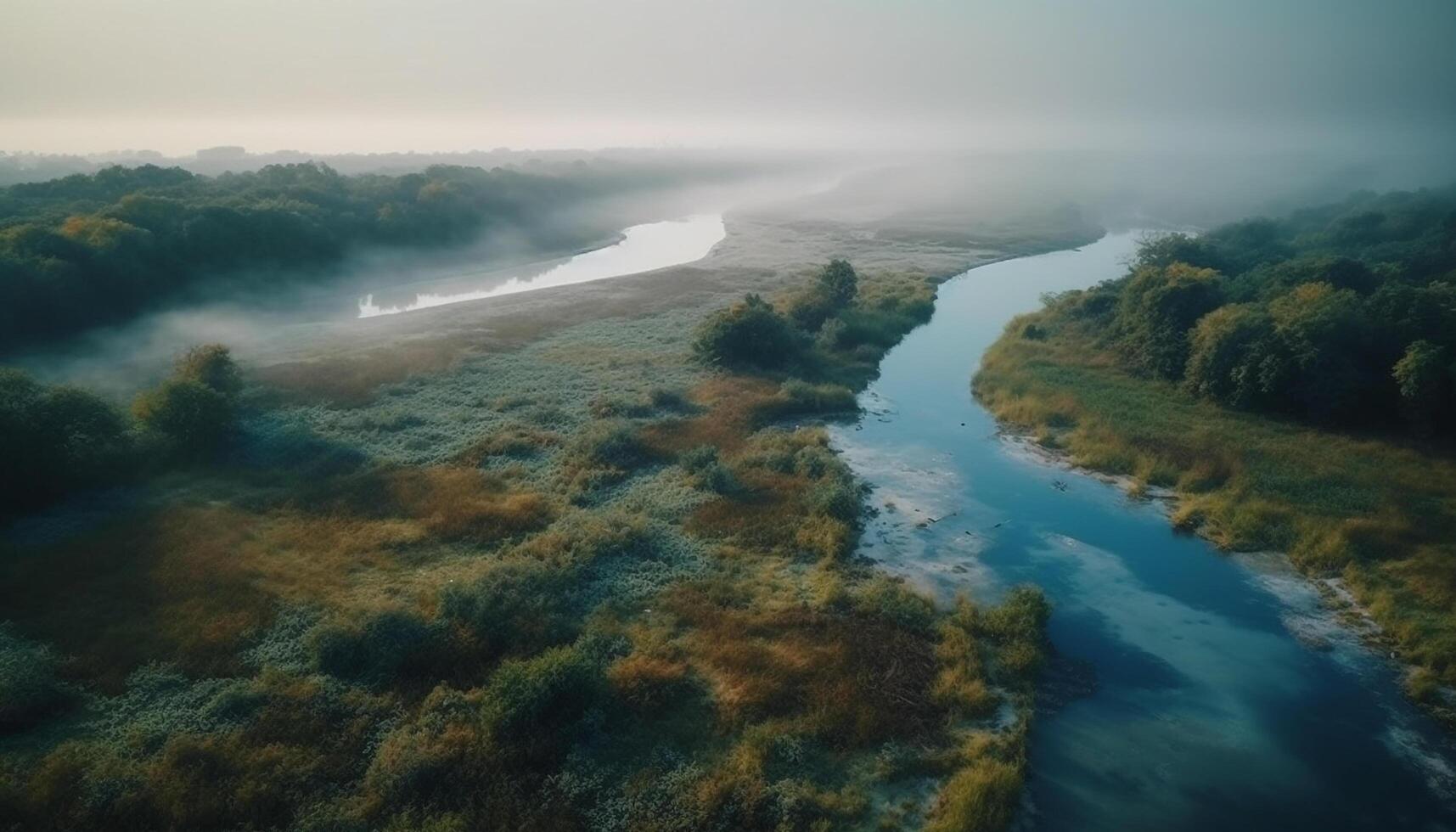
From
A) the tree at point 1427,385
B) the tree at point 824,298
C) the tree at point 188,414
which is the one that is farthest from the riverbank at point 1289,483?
the tree at point 188,414

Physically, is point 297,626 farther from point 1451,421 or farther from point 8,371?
point 1451,421

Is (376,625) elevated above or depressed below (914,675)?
above

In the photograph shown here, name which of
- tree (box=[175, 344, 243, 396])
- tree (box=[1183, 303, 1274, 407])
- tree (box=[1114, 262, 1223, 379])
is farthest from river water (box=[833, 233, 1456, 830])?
tree (box=[175, 344, 243, 396])

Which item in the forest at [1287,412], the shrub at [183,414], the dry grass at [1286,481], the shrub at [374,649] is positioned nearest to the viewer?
the shrub at [374,649]

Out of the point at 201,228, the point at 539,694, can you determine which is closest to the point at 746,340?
the point at 539,694

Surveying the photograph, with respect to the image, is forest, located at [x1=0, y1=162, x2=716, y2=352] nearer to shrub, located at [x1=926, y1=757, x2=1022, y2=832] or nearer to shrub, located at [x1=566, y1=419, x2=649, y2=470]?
shrub, located at [x1=566, y1=419, x2=649, y2=470]

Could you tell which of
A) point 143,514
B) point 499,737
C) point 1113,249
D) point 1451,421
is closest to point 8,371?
point 143,514

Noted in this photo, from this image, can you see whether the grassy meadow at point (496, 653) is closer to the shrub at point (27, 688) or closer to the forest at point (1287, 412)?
the shrub at point (27, 688)
